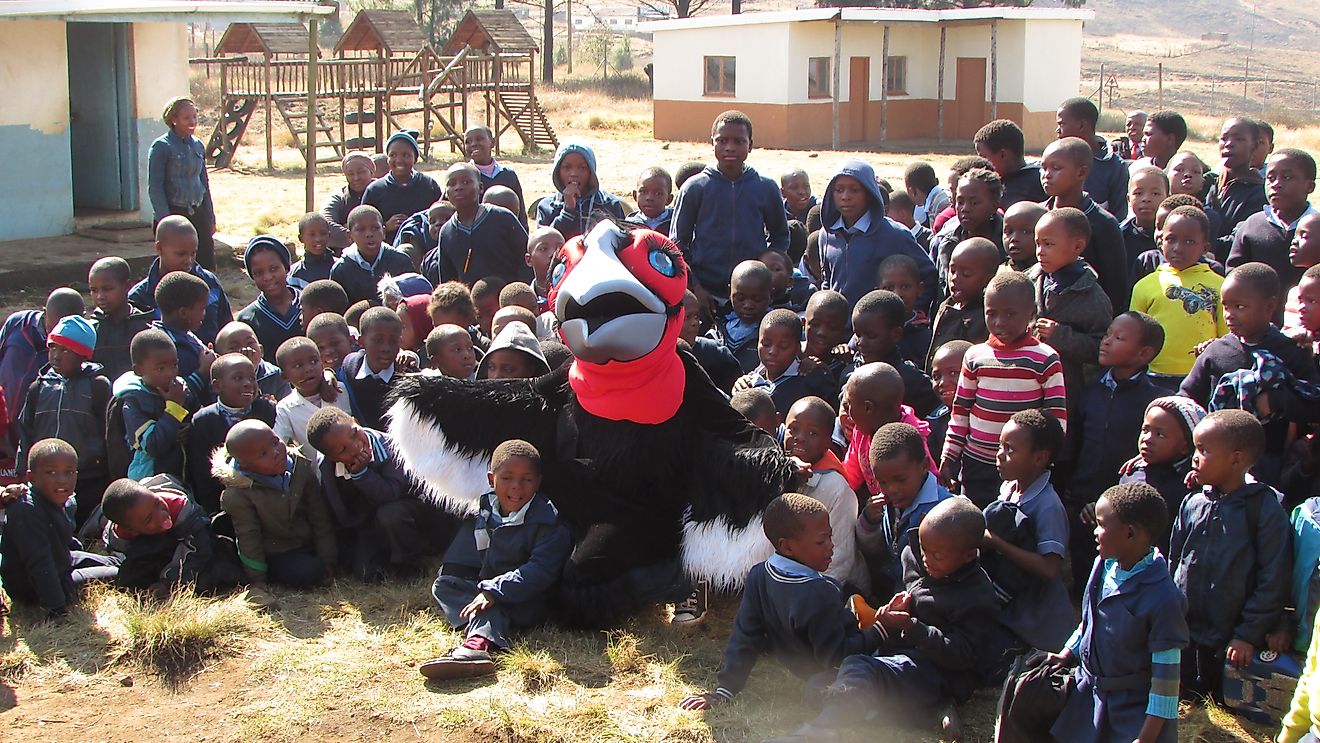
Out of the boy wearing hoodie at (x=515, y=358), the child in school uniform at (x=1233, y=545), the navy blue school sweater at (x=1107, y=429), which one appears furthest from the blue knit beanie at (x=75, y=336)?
the child in school uniform at (x=1233, y=545)

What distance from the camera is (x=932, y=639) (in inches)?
144

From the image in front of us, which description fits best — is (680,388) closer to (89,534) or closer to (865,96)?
(89,534)

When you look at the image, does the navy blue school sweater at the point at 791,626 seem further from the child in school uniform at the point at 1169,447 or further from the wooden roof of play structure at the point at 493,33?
the wooden roof of play structure at the point at 493,33

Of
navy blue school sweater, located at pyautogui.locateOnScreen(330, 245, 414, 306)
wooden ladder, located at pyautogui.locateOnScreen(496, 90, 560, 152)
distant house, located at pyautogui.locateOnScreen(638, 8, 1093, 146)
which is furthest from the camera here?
distant house, located at pyautogui.locateOnScreen(638, 8, 1093, 146)

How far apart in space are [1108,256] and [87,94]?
1078 centimetres

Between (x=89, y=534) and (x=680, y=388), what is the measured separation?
2731mm

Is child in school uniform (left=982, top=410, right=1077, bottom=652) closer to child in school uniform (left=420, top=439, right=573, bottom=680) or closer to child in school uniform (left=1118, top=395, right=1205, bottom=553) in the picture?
child in school uniform (left=1118, top=395, right=1205, bottom=553)

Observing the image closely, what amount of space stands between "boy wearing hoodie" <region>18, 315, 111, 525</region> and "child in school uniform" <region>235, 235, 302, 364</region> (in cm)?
103

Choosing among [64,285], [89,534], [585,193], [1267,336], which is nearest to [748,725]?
[1267,336]

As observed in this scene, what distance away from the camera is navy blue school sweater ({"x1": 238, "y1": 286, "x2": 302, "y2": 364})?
6.20m

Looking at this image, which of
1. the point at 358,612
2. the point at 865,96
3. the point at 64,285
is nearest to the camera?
the point at 358,612

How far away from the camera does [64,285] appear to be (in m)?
9.95

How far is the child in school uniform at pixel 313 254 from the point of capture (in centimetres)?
711

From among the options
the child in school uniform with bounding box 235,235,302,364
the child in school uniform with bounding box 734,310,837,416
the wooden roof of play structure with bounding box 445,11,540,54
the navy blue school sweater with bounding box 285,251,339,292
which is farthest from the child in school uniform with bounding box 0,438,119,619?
the wooden roof of play structure with bounding box 445,11,540,54
